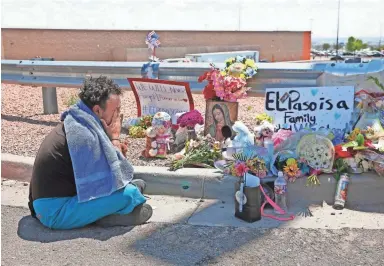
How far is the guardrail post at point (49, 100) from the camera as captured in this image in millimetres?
7730

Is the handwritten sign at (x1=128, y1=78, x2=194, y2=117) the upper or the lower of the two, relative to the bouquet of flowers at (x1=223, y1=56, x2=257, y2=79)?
lower

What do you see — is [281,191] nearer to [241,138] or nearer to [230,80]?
[241,138]

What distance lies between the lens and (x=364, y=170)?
4.49 m

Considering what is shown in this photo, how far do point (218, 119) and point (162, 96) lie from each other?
0.99 m

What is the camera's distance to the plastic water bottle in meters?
4.28

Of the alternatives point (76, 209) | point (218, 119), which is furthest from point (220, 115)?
point (76, 209)

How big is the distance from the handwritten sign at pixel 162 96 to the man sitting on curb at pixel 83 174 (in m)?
1.87

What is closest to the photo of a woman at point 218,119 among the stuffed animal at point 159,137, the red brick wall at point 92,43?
the stuffed animal at point 159,137

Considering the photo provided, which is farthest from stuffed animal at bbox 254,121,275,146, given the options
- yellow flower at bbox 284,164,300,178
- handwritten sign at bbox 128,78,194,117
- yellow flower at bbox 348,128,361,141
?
handwritten sign at bbox 128,78,194,117

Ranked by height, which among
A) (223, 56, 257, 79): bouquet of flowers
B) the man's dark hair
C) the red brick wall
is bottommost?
the man's dark hair

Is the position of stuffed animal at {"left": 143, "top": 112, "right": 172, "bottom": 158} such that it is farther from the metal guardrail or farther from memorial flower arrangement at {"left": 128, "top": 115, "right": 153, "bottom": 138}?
the metal guardrail

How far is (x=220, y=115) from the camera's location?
5285mm

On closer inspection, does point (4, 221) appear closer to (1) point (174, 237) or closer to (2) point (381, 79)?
(1) point (174, 237)

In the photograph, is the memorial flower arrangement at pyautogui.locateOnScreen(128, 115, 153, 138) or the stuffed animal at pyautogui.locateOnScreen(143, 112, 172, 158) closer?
the stuffed animal at pyautogui.locateOnScreen(143, 112, 172, 158)
